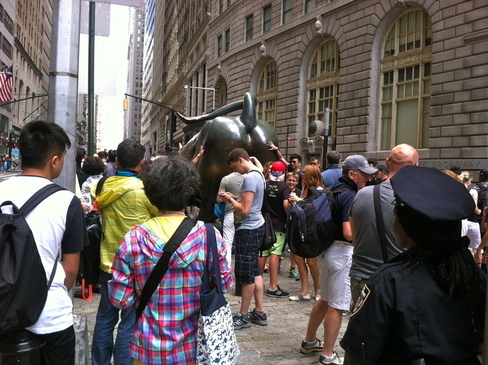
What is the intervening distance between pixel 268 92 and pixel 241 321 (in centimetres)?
2574

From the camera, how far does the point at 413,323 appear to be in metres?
1.64

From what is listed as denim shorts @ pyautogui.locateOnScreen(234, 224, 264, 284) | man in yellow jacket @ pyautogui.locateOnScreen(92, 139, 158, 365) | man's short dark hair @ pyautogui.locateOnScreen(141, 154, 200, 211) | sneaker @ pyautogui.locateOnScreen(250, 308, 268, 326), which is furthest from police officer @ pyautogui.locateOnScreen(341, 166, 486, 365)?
sneaker @ pyautogui.locateOnScreen(250, 308, 268, 326)

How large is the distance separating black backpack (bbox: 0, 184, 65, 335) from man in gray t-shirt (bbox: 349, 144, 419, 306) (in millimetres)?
2350

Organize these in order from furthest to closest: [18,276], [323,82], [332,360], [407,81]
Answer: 1. [323,82]
2. [407,81]
3. [332,360]
4. [18,276]

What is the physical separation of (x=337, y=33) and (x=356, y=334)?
2371 cm

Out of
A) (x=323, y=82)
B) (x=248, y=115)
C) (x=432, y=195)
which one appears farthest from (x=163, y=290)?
(x=323, y=82)

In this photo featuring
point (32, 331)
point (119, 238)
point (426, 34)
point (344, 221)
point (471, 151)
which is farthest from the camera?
point (426, 34)

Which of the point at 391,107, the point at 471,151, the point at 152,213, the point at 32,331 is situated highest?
the point at 391,107

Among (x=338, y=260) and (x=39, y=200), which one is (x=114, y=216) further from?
(x=338, y=260)

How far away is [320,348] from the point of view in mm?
4730

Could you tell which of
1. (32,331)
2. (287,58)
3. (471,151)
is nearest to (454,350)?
(32,331)

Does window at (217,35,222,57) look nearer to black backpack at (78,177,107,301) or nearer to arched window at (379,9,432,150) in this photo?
arched window at (379,9,432,150)

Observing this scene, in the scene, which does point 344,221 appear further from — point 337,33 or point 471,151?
point 337,33

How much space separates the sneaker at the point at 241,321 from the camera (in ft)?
17.5
